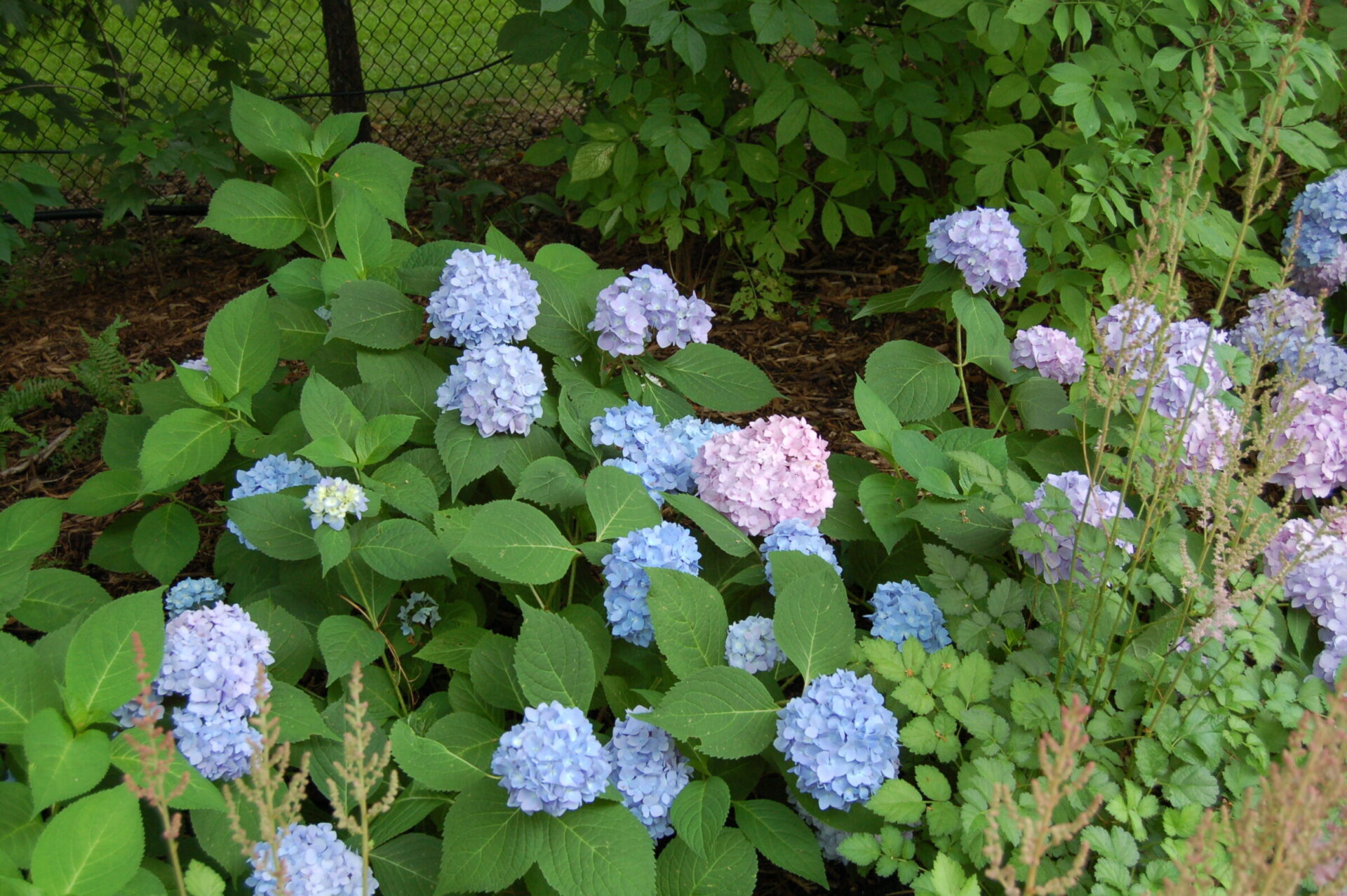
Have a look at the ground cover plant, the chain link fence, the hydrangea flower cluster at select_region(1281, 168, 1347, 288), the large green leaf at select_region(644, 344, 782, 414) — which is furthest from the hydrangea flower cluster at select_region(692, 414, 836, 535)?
the chain link fence

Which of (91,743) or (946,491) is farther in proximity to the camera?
(946,491)

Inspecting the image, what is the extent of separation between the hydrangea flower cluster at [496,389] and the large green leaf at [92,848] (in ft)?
2.91

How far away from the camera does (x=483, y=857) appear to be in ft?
5.08

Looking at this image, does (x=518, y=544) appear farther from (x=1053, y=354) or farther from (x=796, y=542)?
(x=1053, y=354)

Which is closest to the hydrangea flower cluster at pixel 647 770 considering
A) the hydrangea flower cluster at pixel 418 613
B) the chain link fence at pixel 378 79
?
the hydrangea flower cluster at pixel 418 613

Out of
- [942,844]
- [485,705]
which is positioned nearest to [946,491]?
[942,844]

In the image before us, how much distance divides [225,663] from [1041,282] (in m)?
2.25

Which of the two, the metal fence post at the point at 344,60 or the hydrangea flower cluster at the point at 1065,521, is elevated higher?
the hydrangea flower cluster at the point at 1065,521

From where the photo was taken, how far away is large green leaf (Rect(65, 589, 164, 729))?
59.2 inches

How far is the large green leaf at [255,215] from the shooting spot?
2270mm

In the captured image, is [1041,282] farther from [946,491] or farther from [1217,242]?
[946,491]

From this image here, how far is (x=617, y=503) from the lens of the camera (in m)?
1.93

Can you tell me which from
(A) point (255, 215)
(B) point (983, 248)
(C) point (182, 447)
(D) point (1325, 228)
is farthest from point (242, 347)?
(D) point (1325, 228)

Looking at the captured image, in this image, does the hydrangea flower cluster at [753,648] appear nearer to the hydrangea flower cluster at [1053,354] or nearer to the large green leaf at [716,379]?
the large green leaf at [716,379]
